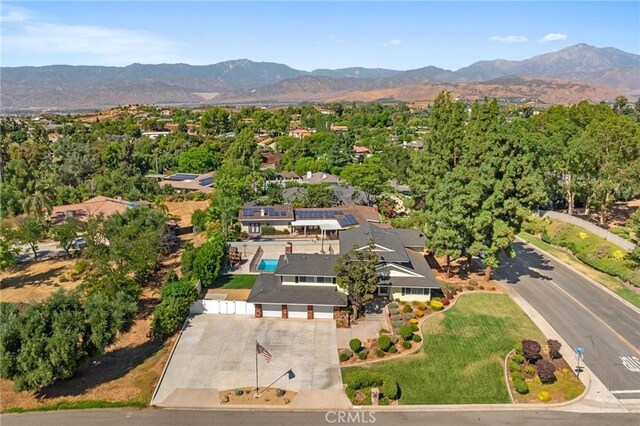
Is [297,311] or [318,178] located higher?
[318,178]

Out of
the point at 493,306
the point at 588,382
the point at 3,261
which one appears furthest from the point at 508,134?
the point at 3,261

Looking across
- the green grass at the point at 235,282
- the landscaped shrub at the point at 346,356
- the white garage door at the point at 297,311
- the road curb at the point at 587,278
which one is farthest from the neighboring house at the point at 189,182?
the landscaped shrub at the point at 346,356

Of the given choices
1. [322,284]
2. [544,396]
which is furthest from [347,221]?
[544,396]

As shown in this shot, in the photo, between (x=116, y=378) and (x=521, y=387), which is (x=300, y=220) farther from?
(x=521, y=387)

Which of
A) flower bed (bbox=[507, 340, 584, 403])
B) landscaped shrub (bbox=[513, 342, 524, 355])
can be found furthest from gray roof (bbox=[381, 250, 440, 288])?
flower bed (bbox=[507, 340, 584, 403])

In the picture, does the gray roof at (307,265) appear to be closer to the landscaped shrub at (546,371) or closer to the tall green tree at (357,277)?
the tall green tree at (357,277)

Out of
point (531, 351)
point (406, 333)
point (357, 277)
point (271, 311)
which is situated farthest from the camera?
point (271, 311)

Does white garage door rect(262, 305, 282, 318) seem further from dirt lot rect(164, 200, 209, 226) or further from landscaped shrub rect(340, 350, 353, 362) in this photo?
dirt lot rect(164, 200, 209, 226)
